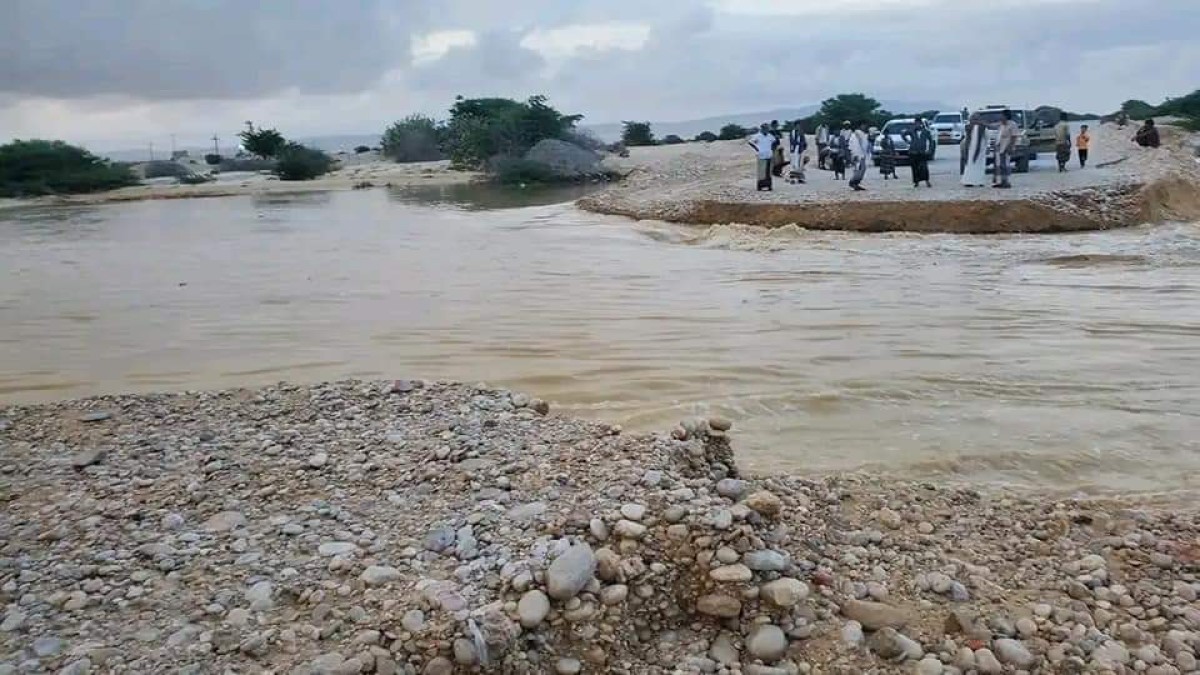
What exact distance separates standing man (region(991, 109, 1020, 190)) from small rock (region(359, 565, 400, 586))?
1633 cm

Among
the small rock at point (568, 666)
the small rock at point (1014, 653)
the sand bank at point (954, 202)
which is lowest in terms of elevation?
the small rock at point (1014, 653)

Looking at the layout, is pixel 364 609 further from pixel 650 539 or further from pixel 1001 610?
pixel 1001 610

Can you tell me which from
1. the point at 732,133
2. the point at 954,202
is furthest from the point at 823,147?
the point at 732,133

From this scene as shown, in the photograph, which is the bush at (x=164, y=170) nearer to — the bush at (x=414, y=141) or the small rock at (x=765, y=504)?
the bush at (x=414, y=141)

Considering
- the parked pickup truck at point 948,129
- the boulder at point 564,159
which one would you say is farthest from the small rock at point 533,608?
the boulder at point 564,159

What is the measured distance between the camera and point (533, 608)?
3.16 meters

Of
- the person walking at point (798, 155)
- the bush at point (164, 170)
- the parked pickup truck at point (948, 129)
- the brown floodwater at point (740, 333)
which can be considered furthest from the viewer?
the bush at point (164, 170)

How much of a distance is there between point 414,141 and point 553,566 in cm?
5593

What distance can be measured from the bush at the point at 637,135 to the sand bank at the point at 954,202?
128 ft

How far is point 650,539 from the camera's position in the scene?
354 cm

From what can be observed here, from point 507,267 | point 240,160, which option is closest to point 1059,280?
point 507,267

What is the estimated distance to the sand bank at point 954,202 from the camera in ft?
53.4

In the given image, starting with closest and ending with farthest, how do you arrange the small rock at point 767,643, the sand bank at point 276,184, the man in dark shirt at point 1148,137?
the small rock at point 767,643 < the man in dark shirt at point 1148,137 < the sand bank at point 276,184

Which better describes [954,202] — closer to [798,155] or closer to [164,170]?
[798,155]
